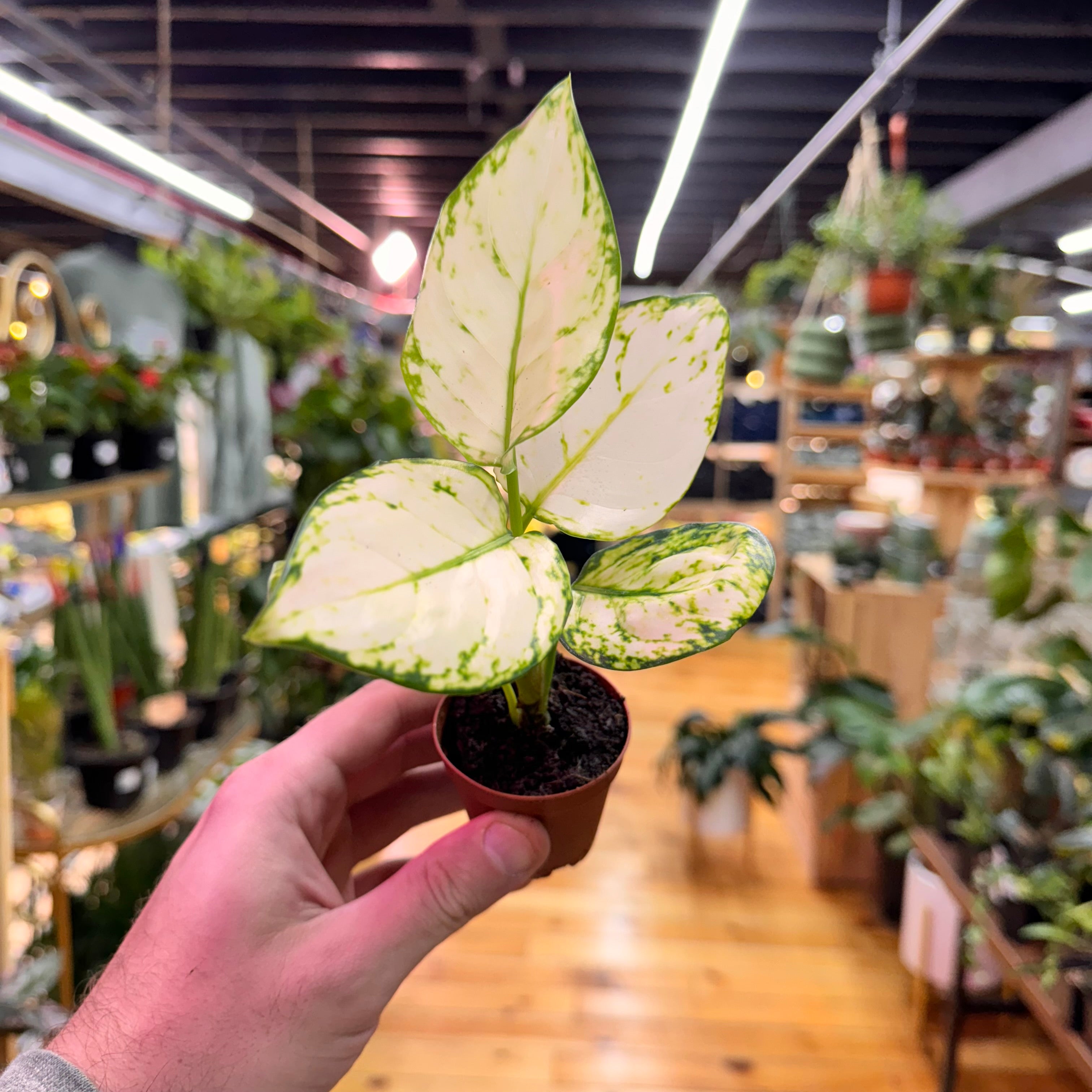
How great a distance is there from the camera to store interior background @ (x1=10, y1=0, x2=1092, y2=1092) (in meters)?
1.84

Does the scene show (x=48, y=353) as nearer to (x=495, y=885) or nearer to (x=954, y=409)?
(x=495, y=885)

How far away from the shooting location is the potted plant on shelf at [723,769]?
2.65 m

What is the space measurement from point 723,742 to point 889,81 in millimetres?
2382

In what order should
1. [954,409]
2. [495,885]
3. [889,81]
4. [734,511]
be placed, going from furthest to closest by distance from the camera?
[734,511], [954,409], [889,81], [495,885]

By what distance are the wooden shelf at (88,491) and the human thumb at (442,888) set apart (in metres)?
1.34

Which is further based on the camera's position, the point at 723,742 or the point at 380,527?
the point at 723,742

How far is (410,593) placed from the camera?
392 mm

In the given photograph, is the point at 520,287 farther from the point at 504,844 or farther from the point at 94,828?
the point at 94,828

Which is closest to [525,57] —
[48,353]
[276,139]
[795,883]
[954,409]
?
[276,139]

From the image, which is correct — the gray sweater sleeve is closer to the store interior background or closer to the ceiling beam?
the store interior background

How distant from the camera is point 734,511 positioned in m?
6.48

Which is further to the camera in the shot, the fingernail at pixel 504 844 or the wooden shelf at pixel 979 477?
the wooden shelf at pixel 979 477

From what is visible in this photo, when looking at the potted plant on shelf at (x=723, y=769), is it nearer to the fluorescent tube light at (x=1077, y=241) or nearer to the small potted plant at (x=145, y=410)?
the small potted plant at (x=145, y=410)

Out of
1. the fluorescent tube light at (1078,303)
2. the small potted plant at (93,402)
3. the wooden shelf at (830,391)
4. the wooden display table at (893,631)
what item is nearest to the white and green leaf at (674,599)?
the small potted plant at (93,402)
